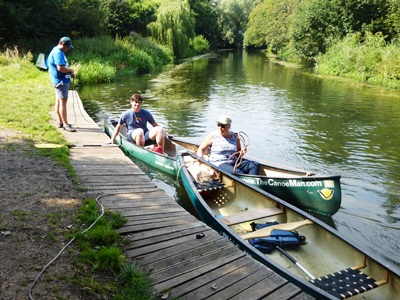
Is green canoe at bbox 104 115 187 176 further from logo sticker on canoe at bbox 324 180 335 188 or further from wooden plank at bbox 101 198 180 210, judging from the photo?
logo sticker on canoe at bbox 324 180 335 188

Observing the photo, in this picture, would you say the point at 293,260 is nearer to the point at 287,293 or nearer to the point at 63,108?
the point at 287,293

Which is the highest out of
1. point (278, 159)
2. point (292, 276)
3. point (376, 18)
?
point (376, 18)

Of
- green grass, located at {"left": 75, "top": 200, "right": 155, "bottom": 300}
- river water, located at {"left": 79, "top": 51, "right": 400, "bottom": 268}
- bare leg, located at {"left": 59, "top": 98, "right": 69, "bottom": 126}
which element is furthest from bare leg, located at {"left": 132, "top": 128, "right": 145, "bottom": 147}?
green grass, located at {"left": 75, "top": 200, "right": 155, "bottom": 300}

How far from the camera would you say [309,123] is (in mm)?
13148

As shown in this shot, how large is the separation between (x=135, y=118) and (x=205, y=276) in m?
5.61

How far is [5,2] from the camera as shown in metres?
21.0

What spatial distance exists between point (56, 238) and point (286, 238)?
2.66m

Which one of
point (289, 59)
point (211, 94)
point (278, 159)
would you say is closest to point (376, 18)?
point (289, 59)

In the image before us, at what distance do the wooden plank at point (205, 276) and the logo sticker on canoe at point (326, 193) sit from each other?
249 centimetres

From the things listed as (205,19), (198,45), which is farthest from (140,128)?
(205,19)

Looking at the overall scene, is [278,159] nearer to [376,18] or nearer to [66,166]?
[66,166]

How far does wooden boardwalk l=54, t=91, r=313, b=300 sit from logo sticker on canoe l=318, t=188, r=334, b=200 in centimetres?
225

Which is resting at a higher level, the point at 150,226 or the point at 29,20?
the point at 29,20

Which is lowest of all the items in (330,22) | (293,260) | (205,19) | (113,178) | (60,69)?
(293,260)
